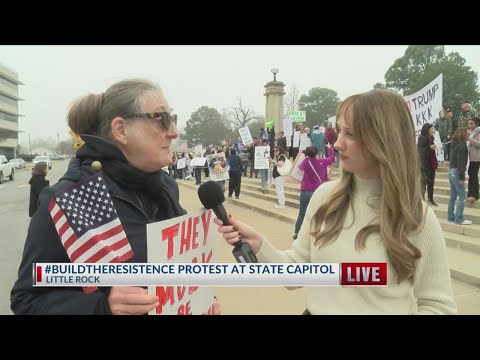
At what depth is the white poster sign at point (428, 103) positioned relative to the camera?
689 centimetres

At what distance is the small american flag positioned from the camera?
1062 mm

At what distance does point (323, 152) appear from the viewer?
12.8m

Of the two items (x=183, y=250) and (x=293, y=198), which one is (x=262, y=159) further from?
(x=183, y=250)

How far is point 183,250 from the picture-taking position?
115 cm

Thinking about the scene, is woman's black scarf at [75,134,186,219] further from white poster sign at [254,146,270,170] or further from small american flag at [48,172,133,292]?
white poster sign at [254,146,270,170]

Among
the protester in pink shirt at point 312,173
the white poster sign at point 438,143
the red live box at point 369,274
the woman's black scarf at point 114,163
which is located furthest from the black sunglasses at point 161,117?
the white poster sign at point 438,143

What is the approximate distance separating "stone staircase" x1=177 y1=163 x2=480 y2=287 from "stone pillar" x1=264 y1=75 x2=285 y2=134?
5.89 m

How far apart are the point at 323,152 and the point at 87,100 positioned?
473 inches

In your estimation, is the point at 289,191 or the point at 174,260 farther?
the point at 289,191

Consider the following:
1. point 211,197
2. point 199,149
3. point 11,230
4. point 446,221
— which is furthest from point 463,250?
point 199,149

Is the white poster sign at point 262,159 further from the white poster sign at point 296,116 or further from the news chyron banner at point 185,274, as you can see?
the news chyron banner at point 185,274

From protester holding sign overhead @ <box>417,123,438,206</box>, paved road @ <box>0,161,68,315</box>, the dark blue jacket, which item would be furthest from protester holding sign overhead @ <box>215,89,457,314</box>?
protester holding sign overhead @ <box>417,123,438,206</box>
